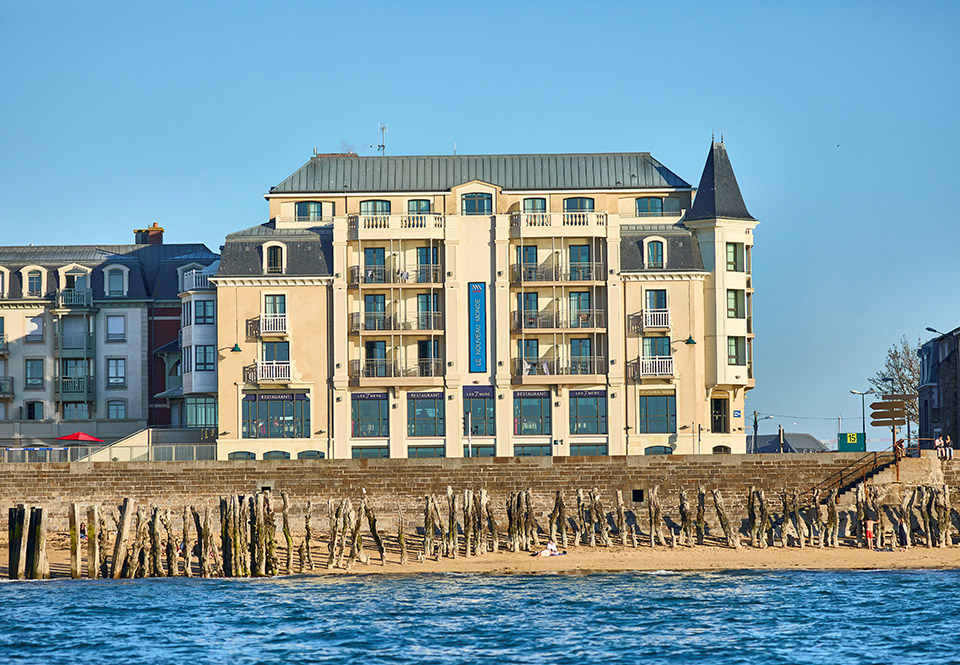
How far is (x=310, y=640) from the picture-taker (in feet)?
130

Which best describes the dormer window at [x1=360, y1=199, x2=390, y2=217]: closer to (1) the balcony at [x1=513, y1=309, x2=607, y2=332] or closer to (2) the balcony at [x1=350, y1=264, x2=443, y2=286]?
(2) the balcony at [x1=350, y1=264, x2=443, y2=286]

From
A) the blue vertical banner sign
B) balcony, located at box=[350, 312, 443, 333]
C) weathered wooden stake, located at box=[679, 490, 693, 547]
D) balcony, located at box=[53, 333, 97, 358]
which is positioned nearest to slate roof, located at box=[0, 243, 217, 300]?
balcony, located at box=[53, 333, 97, 358]

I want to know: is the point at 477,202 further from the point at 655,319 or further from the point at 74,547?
the point at 74,547

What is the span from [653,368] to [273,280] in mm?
20264

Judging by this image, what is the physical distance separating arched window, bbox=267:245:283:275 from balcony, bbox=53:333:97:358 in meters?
14.6

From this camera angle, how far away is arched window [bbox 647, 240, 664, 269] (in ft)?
235

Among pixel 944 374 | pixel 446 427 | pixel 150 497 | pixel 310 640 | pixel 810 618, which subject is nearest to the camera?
pixel 310 640

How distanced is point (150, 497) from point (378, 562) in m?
13.5

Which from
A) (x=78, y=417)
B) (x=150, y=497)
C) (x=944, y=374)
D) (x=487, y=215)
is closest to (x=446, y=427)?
(x=487, y=215)

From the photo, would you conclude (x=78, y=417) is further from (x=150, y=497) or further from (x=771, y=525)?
(x=771, y=525)

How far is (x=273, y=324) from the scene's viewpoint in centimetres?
7050

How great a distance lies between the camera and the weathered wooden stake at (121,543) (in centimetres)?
4984

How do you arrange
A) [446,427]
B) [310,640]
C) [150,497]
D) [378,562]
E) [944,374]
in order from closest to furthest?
1. [310,640]
2. [378,562]
3. [150,497]
4. [446,427]
5. [944,374]

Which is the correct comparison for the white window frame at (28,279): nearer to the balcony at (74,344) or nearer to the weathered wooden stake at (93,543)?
the balcony at (74,344)
